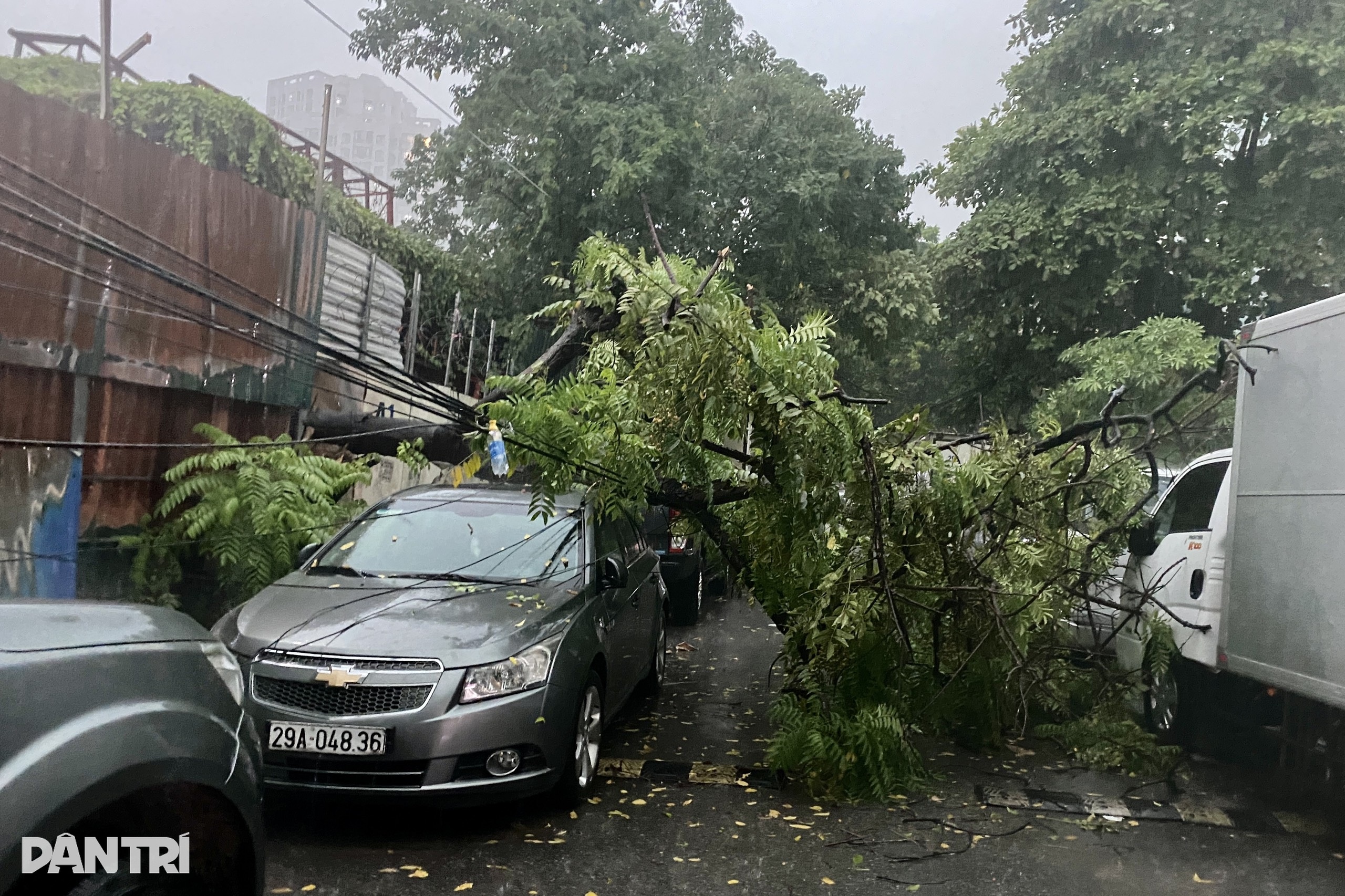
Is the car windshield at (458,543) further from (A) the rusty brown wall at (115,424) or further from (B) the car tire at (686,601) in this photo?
(B) the car tire at (686,601)

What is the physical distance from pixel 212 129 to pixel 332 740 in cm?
1010

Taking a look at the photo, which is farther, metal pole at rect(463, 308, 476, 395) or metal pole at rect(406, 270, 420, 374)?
metal pole at rect(463, 308, 476, 395)

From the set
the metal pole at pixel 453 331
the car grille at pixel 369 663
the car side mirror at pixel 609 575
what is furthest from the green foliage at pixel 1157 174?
the car grille at pixel 369 663

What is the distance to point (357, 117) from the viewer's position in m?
15.8

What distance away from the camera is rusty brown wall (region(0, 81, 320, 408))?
645 centimetres

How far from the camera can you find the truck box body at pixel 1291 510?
5012 mm

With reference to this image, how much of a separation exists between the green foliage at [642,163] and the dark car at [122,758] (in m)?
10.6

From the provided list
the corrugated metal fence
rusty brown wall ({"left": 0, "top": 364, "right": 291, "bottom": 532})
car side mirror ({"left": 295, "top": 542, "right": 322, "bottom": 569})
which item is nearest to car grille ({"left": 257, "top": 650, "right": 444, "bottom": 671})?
car side mirror ({"left": 295, "top": 542, "right": 322, "bottom": 569})

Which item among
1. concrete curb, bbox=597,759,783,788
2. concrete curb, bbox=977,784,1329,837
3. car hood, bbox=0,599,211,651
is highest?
car hood, bbox=0,599,211,651

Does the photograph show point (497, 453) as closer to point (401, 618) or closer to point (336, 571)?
point (401, 618)

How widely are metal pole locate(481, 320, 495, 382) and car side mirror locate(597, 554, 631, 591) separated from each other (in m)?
8.61

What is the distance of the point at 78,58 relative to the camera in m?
10.4

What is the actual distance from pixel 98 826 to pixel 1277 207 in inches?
628

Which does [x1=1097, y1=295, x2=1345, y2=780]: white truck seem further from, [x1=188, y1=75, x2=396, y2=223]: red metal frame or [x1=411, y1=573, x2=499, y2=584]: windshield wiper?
[x1=188, y1=75, x2=396, y2=223]: red metal frame
